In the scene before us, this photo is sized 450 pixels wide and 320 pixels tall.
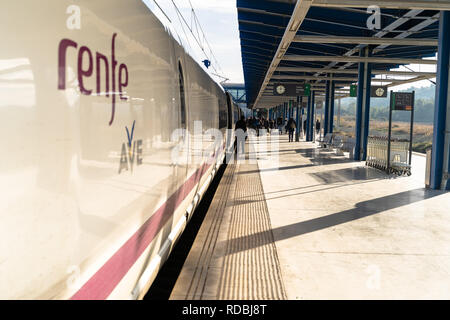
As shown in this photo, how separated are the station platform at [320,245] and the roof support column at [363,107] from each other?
5826 mm

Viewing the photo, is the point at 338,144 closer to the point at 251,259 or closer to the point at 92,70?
the point at 251,259

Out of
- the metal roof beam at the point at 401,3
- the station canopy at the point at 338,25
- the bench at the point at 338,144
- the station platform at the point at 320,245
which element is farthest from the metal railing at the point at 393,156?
the metal roof beam at the point at 401,3

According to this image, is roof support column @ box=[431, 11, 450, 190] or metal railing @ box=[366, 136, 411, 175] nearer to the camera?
roof support column @ box=[431, 11, 450, 190]

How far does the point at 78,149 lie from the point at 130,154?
2.42 feet

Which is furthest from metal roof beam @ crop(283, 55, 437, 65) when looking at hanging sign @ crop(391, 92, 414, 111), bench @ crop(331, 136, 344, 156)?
bench @ crop(331, 136, 344, 156)

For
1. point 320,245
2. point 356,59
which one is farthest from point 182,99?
point 356,59

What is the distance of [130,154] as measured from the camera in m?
2.56

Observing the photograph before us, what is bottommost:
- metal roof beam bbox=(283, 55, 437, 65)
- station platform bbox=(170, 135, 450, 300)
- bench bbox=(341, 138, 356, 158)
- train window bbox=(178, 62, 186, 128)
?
station platform bbox=(170, 135, 450, 300)

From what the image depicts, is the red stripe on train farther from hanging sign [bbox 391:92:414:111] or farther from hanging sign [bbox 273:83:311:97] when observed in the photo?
hanging sign [bbox 273:83:311:97]

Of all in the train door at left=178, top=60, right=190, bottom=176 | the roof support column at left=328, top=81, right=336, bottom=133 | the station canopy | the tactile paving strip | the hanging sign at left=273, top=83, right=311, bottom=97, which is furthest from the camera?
the roof support column at left=328, top=81, right=336, bottom=133

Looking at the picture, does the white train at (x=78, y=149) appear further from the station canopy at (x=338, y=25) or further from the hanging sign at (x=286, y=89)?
the hanging sign at (x=286, y=89)

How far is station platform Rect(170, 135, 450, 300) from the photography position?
4.00 metres

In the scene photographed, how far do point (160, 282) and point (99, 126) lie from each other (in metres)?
2.81
